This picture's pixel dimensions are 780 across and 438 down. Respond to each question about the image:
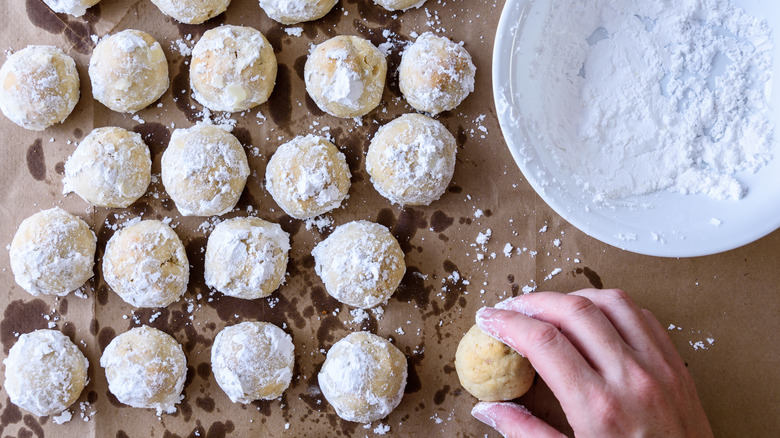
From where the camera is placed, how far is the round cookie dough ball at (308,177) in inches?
66.5

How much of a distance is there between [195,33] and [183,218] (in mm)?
570

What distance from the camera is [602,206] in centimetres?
157

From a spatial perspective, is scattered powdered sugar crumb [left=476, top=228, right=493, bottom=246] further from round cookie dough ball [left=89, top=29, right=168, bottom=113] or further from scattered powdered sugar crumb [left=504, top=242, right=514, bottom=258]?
round cookie dough ball [left=89, top=29, right=168, bottom=113]

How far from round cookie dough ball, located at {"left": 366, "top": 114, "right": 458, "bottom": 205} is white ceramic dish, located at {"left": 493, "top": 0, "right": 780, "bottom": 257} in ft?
0.72

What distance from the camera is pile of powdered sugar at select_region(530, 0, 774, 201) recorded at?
5.25 feet

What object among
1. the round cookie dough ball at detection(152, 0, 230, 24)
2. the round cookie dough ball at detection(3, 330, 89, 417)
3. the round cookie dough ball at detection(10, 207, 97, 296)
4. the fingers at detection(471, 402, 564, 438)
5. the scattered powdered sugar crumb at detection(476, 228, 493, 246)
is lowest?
the round cookie dough ball at detection(3, 330, 89, 417)

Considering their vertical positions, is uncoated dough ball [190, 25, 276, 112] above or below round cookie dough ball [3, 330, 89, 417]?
above

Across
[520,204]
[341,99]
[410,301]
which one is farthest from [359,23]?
[410,301]

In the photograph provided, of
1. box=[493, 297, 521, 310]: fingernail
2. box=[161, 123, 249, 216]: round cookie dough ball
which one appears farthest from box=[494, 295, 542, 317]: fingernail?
box=[161, 123, 249, 216]: round cookie dough ball

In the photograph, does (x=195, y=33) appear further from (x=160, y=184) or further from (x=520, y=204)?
(x=520, y=204)

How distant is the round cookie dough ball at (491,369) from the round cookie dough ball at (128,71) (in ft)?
3.90

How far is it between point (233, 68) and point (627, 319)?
4.16ft

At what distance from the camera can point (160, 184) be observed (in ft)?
5.95

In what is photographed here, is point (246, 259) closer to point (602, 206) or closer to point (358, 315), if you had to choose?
point (358, 315)
